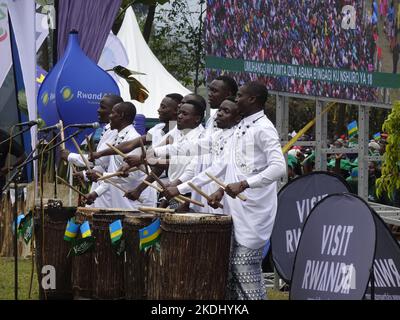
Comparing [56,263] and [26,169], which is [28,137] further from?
[56,263]

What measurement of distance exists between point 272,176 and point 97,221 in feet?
6.04

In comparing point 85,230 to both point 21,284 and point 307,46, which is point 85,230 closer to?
point 21,284

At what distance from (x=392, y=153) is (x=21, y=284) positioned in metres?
4.29

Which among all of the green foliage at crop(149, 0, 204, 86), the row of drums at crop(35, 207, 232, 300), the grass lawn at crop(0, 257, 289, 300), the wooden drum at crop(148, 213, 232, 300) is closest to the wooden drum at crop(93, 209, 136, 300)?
the row of drums at crop(35, 207, 232, 300)

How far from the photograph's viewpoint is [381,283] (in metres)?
7.60

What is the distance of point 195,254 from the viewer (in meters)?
7.61

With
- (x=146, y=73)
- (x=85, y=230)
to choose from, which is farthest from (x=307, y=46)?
(x=146, y=73)

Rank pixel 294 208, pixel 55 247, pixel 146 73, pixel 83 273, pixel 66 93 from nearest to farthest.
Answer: pixel 294 208
pixel 83 273
pixel 55 247
pixel 66 93
pixel 146 73

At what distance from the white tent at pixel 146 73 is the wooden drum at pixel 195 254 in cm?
1000

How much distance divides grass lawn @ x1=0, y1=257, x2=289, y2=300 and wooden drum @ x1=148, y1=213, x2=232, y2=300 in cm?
206

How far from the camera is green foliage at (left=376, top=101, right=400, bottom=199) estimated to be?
8.11m

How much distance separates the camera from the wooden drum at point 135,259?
821 cm
